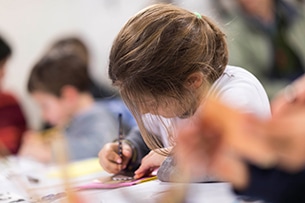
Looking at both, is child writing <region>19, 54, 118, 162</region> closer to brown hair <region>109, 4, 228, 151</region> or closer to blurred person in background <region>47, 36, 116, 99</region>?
blurred person in background <region>47, 36, 116, 99</region>

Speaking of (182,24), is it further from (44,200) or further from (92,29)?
(92,29)

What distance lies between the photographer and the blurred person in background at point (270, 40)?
0.53 meters

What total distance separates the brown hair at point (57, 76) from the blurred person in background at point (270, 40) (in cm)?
35

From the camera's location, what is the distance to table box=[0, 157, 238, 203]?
361 millimetres

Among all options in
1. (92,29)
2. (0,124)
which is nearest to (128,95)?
(0,124)

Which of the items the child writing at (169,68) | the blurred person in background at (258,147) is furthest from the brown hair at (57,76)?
the blurred person in background at (258,147)

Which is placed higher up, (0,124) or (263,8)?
(263,8)

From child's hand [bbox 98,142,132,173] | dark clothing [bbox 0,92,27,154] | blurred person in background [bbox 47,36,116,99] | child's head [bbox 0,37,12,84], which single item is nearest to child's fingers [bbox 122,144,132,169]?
child's hand [bbox 98,142,132,173]

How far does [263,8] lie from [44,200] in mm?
404

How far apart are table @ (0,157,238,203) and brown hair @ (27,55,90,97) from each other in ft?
1.04

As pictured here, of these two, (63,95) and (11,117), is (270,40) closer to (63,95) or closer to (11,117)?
(63,95)

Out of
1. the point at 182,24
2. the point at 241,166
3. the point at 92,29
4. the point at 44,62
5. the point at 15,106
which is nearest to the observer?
the point at 241,166

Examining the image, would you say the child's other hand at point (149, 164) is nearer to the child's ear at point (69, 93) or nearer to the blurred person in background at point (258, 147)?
the blurred person in background at point (258, 147)

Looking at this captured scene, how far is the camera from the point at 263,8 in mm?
743
